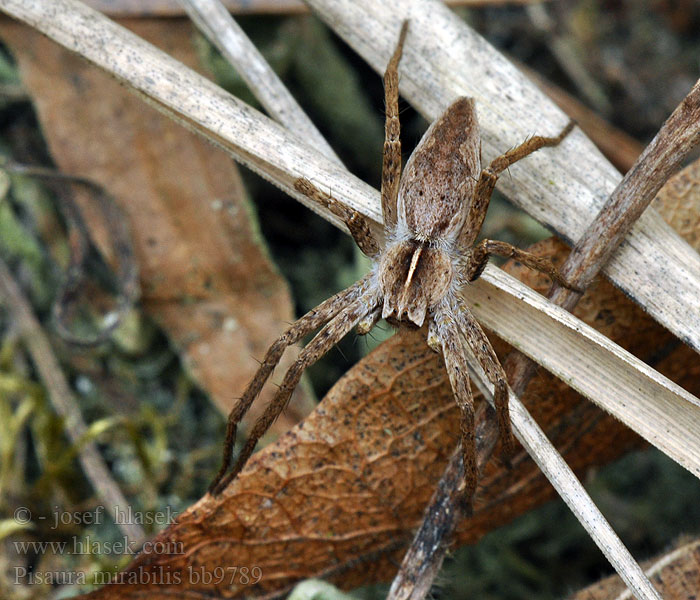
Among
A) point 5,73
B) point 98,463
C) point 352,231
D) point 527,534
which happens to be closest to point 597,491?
point 527,534

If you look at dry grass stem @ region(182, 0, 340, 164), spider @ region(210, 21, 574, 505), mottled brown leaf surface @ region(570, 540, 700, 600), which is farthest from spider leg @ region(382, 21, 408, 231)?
mottled brown leaf surface @ region(570, 540, 700, 600)

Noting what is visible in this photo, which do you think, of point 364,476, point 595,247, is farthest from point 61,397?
point 595,247

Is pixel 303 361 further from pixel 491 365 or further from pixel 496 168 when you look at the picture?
pixel 496 168

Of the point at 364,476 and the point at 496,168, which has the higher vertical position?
the point at 496,168

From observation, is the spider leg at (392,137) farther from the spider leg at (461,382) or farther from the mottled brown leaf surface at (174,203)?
the mottled brown leaf surface at (174,203)

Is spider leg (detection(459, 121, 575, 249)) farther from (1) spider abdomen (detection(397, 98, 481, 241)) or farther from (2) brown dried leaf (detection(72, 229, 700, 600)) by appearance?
(2) brown dried leaf (detection(72, 229, 700, 600))

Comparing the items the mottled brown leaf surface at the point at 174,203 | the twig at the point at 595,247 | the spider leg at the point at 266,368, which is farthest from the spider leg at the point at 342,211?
the twig at the point at 595,247
